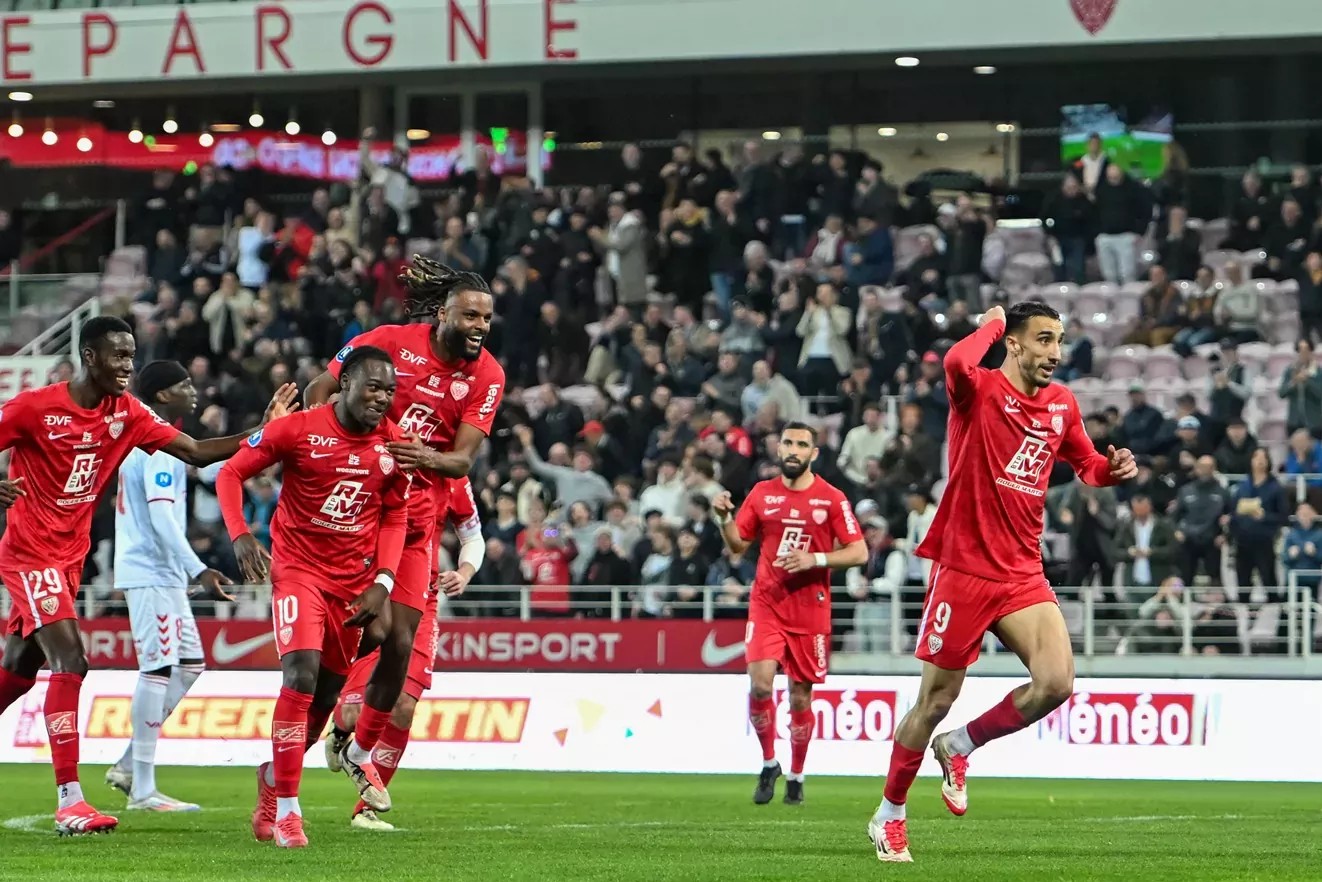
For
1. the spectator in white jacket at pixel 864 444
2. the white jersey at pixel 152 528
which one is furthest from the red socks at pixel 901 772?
the spectator in white jacket at pixel 864 444

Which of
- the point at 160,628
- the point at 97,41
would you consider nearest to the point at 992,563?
the point at 160,628

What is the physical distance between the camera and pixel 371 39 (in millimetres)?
32438

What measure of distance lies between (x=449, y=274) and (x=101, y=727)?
10.5m

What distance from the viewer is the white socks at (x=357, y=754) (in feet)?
41.7

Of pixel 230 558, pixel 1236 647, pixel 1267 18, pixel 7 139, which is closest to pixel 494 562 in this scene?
pixel 230 558

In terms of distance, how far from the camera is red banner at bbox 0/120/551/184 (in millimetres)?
35094

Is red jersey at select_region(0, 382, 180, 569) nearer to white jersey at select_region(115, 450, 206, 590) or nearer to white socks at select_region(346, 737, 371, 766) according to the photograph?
white socks at select_region(346, 737, 371, 766)

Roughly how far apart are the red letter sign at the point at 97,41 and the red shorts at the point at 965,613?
83.4ft

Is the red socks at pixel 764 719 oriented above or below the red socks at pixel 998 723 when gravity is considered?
below

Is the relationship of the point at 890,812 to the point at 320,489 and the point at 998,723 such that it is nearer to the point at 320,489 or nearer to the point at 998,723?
the point at 998,723

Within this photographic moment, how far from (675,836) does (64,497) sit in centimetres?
379

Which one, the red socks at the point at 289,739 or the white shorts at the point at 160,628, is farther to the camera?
the white shorts at the point at 160,628

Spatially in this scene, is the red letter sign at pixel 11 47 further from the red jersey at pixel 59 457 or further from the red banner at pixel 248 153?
the red jersey at pixel 59 457

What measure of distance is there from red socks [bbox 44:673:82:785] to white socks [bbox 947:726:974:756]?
4.54m
